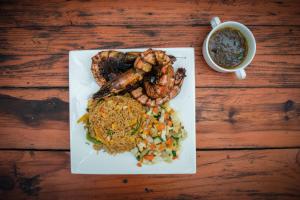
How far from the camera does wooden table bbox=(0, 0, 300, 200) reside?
54.4 inches

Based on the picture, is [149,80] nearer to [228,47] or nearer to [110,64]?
[110,64]

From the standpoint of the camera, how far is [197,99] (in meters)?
1.38

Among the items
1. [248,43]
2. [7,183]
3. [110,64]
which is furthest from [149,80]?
[7,183]

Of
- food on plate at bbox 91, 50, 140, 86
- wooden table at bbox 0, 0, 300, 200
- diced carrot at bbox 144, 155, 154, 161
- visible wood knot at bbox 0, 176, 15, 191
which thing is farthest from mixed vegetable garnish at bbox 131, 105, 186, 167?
visible wood knot at bbox 0, 176, 15, 191

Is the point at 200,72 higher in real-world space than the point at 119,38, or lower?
lower

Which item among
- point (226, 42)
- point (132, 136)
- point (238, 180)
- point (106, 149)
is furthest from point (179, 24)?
point (238, 180)

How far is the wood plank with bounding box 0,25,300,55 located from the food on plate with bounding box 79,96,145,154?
0.29 metres

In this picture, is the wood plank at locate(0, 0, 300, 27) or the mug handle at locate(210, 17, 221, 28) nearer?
the mug handle at locate(210, 17, 221, 28)

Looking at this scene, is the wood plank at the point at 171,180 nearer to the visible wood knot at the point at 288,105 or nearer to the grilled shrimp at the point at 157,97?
the visible wood knot at the point at 288,105

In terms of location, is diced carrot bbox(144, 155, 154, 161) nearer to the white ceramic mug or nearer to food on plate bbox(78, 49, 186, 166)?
food on plate bbox(78, 49, 186, 166)

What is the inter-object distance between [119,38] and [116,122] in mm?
413

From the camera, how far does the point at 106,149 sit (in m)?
1.31

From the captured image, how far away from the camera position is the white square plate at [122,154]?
132 centimetres

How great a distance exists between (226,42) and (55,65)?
823mm
